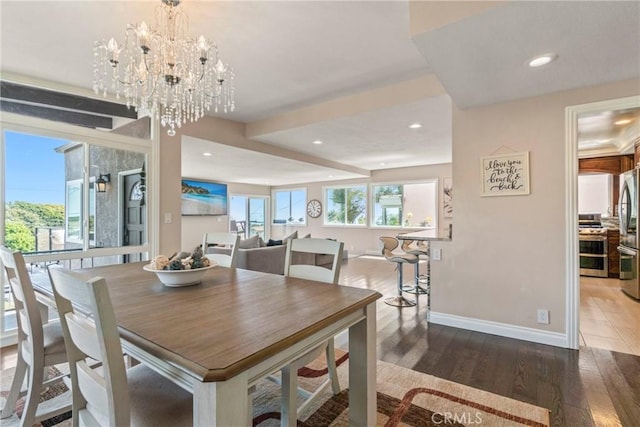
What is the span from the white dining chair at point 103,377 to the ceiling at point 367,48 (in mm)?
1858

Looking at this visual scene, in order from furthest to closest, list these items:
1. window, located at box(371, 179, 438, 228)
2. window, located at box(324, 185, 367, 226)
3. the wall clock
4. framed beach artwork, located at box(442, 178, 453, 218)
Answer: the wall clock, window, located at box(324, 185, 367, 226), window, located at box(371, 179, 438, 228), framed beach artwork, located at box(442, 178, 453, 218)

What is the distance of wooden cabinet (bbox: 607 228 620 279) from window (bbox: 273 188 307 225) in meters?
7.47

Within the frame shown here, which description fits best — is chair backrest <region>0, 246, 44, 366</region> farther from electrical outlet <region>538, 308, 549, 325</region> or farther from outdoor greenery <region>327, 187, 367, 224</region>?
outdoor greenery <region>327, 187, 367, 224</region>

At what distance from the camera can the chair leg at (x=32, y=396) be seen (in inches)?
59.0

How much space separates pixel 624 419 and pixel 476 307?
1.35 metres

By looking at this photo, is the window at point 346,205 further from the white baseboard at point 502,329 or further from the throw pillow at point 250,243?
the white baseboard at point 502,329

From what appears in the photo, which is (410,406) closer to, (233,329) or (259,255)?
(233,329)

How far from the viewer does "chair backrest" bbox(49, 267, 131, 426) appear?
0.84 m

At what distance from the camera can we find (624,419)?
5.66 ft

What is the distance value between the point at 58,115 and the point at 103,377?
3.15 meters

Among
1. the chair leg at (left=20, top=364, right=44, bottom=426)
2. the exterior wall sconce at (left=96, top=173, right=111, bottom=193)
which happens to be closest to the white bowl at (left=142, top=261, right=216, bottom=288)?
the chair leg at (left=20, top=364, right=44, bottom=426)

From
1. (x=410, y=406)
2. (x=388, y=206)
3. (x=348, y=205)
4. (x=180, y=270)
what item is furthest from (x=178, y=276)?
(x=348, y=205)

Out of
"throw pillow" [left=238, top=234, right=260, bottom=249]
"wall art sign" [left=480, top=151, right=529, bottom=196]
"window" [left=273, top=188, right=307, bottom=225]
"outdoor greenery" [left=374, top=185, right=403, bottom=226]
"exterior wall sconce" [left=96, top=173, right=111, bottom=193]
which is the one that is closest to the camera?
"wall art sign" [left=480, top=151, right=529, bottom=196]

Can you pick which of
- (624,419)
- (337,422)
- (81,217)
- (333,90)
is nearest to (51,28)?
(81,217)
